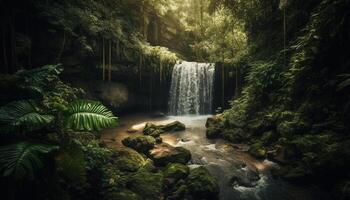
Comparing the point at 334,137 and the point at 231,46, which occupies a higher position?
the point at 231,46

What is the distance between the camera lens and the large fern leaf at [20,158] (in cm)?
333

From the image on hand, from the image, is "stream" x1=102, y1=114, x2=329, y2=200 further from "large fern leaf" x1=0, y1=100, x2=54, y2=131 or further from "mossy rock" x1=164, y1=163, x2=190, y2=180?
"large fern leaf" x1=0, y1=100, x2=54, y2=131

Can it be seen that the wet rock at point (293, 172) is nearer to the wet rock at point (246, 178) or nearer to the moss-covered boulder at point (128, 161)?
the wet rock at point (246, 178)

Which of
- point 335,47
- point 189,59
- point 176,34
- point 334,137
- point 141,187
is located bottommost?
point 141,187

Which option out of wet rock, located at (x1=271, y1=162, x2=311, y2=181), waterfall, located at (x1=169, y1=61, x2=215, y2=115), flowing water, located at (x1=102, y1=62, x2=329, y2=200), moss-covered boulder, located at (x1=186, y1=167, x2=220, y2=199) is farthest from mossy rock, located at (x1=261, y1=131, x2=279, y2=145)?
waterfall, located at (x1=169, y1=61, x2=215, y2=115)

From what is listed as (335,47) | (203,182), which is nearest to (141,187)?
(203,182)

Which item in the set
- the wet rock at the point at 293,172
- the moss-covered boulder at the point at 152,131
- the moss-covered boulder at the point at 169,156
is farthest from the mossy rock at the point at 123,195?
the moss-covered boulder at the point at 152,131

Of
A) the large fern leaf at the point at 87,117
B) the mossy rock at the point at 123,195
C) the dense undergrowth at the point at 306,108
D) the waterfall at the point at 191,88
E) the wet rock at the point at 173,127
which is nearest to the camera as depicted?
the large fern leaf at the point at 87,117

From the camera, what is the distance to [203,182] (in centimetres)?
650

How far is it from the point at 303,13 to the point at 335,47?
3702 mm

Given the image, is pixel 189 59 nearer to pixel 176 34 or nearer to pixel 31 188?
pixel 176 34

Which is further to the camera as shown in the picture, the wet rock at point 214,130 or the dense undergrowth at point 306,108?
the wet rock at point 214,130

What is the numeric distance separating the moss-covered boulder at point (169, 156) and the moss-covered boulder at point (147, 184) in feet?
3.13

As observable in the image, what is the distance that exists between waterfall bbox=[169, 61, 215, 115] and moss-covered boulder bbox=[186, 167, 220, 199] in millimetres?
10654
